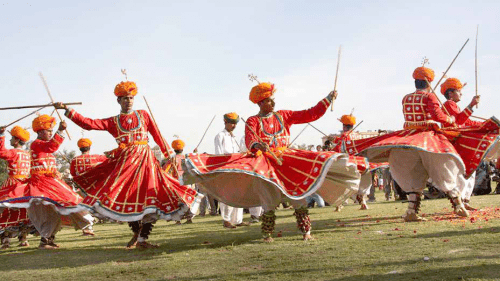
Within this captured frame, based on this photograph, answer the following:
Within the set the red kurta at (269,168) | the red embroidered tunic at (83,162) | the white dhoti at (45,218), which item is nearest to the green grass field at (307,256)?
the white dhoti at (45,218)

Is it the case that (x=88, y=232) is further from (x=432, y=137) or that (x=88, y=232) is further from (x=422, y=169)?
(x=432, y=137)

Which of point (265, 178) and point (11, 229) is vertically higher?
point (265, 178)

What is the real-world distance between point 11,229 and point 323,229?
543 cm

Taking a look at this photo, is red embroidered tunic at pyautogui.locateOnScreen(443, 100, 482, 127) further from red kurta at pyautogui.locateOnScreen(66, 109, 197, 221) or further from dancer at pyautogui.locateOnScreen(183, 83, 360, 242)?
red kurta at pyautogui.locateOnScreen(66, 109, 197, 221)

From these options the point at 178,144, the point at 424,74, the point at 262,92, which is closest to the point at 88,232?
the point at 178,144

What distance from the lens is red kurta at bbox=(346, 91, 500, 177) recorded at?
789cm

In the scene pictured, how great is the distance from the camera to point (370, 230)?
728cm

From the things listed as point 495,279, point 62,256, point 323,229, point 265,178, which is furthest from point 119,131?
point 495,279

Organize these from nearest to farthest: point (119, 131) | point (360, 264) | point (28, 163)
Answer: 1. point (360, 264)
2. point (119, 131)
3. point (28, 163)

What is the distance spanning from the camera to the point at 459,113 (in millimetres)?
8781

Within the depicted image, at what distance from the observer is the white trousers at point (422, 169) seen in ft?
26.1

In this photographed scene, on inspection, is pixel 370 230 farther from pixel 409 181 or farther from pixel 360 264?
pixel 360 264

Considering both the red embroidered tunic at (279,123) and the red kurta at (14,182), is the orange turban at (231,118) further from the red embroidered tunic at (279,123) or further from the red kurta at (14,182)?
the red kurta at (14,182)

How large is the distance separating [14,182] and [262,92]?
4.88m
